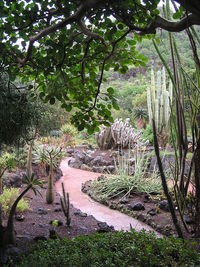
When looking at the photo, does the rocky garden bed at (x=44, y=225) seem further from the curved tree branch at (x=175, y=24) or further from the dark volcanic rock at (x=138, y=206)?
the curved tree branch at (x=175, y=24)

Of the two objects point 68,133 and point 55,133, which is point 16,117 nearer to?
point 55,133

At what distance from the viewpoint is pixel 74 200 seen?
6.00 m

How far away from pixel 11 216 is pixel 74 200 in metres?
3.18

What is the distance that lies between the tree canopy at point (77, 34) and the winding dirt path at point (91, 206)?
70.5 inches

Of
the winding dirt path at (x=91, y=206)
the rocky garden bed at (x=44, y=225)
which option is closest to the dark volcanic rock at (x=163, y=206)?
the winding dirt path at (x=91, y=206)

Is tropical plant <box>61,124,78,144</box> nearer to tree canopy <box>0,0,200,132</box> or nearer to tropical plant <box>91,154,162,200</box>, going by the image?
tropical plant <box>91,154,162,200</box>

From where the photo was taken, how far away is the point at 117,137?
10.8m

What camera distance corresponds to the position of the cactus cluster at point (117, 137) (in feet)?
34.6

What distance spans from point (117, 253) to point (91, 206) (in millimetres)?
3239

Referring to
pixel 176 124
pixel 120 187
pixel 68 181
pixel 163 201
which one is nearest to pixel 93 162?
pixel 68 181

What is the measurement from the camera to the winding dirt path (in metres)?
4.52

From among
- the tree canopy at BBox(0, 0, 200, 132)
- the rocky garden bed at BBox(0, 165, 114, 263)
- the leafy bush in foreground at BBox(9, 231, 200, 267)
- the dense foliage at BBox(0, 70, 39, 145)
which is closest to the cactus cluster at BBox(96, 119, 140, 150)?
the rocky garden bed at BBox(0, 165, 114, 263)

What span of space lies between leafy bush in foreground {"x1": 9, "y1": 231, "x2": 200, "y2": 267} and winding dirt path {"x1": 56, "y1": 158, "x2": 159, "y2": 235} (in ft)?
2.48

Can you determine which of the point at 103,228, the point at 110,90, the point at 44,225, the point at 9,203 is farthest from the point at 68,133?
the point at 110,90
